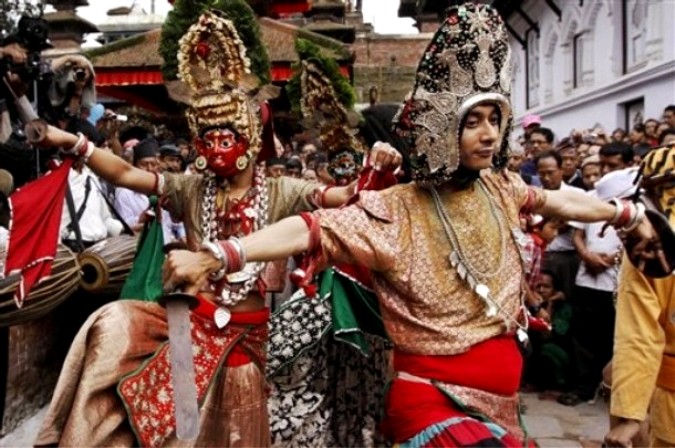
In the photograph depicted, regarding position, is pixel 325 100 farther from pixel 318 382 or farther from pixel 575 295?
pixel 575 295

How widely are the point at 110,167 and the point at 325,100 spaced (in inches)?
51.3

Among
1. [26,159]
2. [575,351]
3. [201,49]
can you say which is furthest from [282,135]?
[201,49]

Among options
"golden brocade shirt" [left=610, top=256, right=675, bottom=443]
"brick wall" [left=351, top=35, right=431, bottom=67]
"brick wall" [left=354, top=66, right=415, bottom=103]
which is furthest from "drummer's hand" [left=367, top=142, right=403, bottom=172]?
"brick wall" [left=351, top=35, right=431, bottom=67]

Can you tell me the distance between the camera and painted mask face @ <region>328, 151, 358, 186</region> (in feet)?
14.2

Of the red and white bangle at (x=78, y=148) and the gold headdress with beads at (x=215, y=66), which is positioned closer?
the red and white bangle at (x=78, y=148)

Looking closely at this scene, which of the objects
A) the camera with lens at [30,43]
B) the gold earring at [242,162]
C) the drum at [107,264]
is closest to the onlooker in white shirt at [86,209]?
the drum at [107,264]

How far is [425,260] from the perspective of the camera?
99.2 inches

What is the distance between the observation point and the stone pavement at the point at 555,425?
5.20 meters

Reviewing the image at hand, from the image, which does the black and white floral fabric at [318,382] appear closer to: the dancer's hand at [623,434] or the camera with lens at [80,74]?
the dancer's hand at [623,434]

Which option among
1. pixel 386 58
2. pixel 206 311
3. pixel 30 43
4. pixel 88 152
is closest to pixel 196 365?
pixel 206 311

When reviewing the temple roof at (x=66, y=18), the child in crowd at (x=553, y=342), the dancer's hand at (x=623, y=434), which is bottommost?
the child in crowd at (x=553, y=342)

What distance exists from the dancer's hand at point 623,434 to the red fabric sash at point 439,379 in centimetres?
43

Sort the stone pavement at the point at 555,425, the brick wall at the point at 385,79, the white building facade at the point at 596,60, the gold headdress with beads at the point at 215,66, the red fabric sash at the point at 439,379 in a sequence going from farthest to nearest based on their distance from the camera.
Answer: the brick wall at the point at 385,79
the white building facade at the point at 596,60
the stone pavement at the point at 555,425
the gold headdress with beads at the point at 215,66
the red fabric sash at the point at 439,379

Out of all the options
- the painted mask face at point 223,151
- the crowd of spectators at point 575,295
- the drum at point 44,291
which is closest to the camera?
the painted mask face at point 223,151
